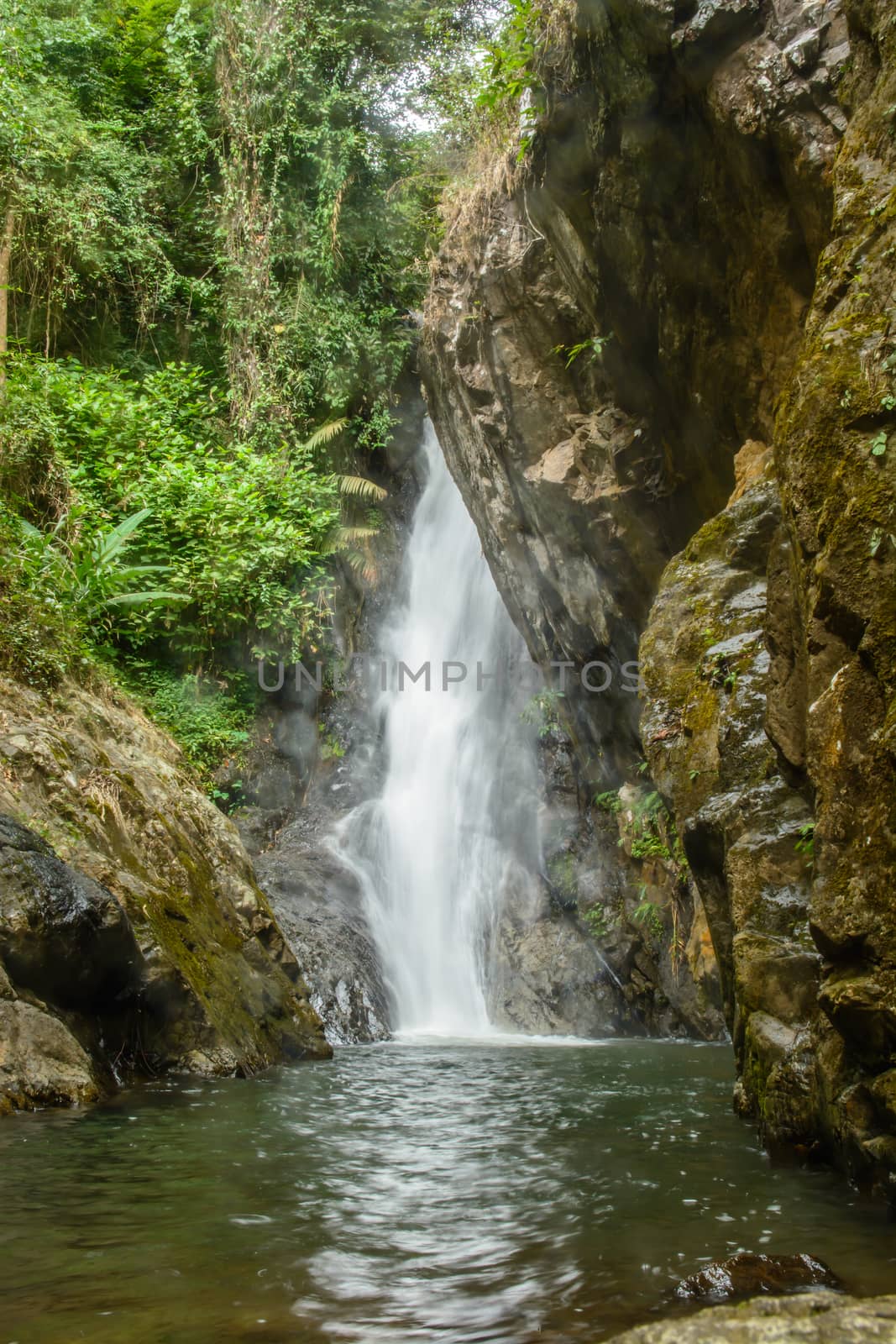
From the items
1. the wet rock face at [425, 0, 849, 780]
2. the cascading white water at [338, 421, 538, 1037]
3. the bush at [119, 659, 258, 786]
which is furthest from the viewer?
the bush at [119, 659, 258, 786]

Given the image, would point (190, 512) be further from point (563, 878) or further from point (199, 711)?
point (563, 878)

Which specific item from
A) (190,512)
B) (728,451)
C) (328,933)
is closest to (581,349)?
(728,451)

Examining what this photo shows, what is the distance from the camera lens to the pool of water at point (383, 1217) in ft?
8.40

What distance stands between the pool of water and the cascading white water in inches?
261

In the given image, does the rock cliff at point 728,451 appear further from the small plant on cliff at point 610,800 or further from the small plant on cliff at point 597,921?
the small plant on cliff at point 597,921

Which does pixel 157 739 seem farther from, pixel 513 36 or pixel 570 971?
pixel 513 36

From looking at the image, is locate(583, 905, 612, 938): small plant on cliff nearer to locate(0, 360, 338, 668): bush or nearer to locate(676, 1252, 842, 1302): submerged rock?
locate(0, 360, 338, 668): bush

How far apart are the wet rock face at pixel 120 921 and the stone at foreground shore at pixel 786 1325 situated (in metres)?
4.10

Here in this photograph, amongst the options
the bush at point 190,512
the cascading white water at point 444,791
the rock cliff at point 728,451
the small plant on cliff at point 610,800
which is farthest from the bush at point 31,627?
the small plant on cliff at point 610,800

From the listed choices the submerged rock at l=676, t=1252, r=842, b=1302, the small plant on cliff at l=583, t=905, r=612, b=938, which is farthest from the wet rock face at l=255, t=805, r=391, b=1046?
the submerged rock at l=676, t=1252, r=842, b=1302

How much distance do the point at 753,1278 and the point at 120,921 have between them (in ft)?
14.1

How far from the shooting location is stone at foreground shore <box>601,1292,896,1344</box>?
178cm

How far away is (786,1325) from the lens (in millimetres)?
1832

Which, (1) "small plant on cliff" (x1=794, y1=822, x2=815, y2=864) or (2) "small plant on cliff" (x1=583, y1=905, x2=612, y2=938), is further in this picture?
(2) "small plant on cliff" (x1=583, y1=905, x2=612, y2=938)
